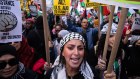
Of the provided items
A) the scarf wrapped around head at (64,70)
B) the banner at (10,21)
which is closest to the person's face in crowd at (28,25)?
the banner at (10,21)

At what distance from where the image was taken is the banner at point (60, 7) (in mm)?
8672

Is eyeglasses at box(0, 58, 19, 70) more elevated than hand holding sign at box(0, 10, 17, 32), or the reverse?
hand holding sign at box(0, 10, 17, 32)

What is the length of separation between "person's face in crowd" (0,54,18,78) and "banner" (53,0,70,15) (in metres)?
5.80

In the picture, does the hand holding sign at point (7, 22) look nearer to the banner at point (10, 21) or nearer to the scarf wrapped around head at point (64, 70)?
the banner at point (10, 21)

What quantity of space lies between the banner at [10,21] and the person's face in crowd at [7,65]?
591mm

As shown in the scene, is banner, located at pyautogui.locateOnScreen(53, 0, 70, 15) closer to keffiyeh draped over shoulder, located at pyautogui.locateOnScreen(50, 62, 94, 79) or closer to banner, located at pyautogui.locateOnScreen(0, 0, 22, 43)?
banner, located at pyautogui.locateOnScreen(0, 0, 22, 43)

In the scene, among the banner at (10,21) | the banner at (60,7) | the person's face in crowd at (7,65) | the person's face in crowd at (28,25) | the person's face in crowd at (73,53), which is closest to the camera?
the person's face in crowd at (73,53)

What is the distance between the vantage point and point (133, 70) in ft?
15.3

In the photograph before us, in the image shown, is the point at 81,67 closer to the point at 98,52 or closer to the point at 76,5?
the point at 98,52

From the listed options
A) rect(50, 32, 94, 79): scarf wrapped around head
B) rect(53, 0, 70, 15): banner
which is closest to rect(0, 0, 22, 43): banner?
rect(50, 32, 94, 79): scarf wrapped around head

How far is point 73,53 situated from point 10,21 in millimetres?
1035

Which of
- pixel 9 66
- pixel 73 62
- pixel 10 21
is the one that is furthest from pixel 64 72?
pixel 10 21

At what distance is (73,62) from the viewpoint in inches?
108

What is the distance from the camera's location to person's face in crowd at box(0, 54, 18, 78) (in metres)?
2.86
